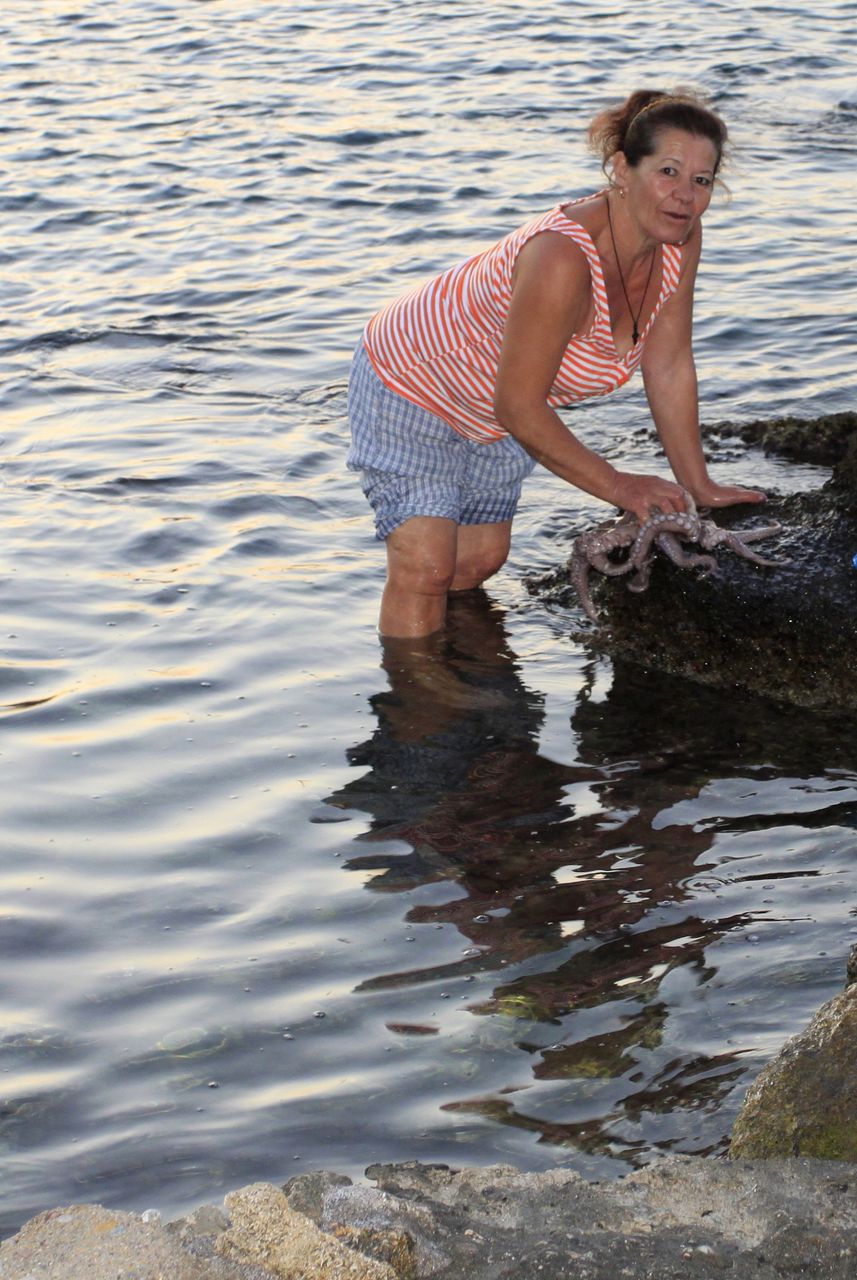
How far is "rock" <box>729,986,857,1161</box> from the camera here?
279 centimetres

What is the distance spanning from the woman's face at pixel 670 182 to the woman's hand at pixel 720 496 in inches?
38.6

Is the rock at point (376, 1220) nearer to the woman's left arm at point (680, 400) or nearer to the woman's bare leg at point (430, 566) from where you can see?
the woman's bare leg at point (430, 566)

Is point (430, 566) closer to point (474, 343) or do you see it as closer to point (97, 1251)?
point (474, 343)

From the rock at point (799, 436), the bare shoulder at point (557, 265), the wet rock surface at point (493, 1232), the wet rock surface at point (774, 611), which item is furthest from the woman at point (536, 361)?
the wet rock surface at point (493, 1232)

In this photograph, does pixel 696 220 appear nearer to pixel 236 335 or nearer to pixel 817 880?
pixel 817 880

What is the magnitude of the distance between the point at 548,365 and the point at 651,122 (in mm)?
749

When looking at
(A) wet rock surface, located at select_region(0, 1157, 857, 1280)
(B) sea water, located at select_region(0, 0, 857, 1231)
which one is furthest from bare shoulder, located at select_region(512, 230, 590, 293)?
(A) wet rock surface, located at select_region(0, 1157, 857, 1280)

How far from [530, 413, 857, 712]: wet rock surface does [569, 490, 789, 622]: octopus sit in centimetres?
4

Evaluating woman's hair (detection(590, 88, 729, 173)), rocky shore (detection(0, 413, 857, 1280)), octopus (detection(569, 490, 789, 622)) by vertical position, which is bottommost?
rocky shore (detection(0, 413, 857, 1280))

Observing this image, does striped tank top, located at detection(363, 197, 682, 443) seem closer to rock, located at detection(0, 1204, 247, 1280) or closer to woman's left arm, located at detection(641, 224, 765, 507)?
woman's left arm, located at detection(641, 224, 765, 507)

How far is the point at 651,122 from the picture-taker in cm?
455

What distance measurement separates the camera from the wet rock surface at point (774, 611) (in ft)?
16.8

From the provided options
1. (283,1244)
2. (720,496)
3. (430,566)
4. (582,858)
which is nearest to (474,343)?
(430,566)

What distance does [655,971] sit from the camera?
3.73 m
